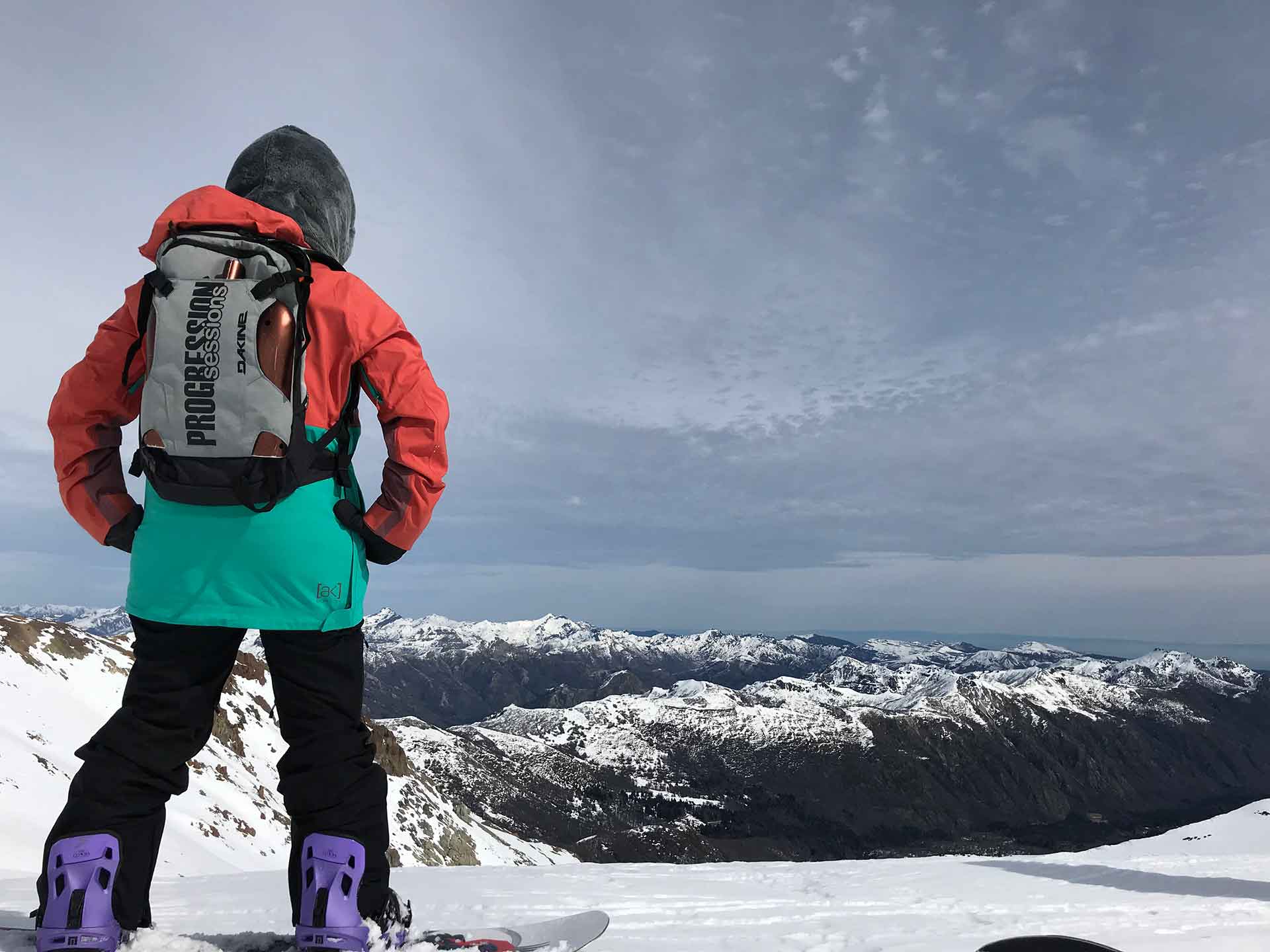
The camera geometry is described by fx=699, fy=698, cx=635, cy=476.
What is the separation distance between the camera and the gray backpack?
9.84ft

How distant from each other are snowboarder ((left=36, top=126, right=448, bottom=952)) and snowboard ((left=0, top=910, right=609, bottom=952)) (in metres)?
0.29

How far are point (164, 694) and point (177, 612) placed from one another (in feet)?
1.28

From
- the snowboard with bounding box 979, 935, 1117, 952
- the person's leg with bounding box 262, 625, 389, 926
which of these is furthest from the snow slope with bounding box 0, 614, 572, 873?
the snowboard with bounding box 979, 935, 1117, 952

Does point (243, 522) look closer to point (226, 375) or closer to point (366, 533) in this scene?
point (366, 533)

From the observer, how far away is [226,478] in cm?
303

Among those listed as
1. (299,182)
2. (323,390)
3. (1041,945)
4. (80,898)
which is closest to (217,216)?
(299,182)

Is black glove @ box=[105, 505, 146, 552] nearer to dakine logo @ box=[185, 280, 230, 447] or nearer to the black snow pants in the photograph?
the black snow pants

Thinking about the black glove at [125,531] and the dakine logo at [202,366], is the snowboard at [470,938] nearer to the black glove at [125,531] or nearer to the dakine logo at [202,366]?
the black glove at [125,531]

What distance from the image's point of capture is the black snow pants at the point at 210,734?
3.08m

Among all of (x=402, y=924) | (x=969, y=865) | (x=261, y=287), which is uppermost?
(x=261, y=287)

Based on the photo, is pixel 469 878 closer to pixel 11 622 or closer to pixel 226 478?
pixel 226 478

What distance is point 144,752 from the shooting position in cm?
310

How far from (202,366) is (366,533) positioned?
→ 998 mm

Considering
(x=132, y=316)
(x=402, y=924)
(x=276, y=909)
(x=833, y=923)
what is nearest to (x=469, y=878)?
(x=276, y=909)
